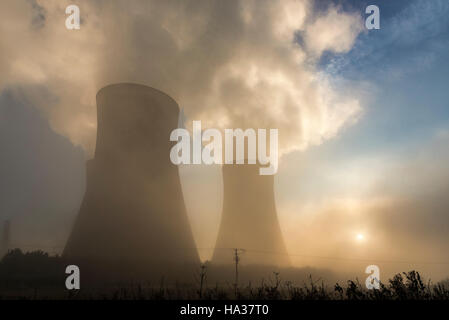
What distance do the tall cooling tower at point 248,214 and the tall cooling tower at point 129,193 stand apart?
4.38 metres

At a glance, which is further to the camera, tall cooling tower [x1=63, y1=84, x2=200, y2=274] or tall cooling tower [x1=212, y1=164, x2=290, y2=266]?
tall cooling tower [x1=212, y1=164, x2=290, y2=266]

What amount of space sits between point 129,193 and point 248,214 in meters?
→ 6.29

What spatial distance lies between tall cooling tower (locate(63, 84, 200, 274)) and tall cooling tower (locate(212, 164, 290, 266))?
4.38m

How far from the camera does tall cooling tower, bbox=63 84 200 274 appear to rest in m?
13.3

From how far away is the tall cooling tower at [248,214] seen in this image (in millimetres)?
17642

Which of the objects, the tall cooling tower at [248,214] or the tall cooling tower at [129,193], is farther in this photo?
the tall cooling tower at [248,214]

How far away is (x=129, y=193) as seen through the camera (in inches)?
549

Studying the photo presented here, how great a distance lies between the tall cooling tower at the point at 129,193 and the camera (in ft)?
43.8

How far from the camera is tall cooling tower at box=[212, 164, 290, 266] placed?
17642 mm

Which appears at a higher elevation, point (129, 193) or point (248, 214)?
point (129, 193)
